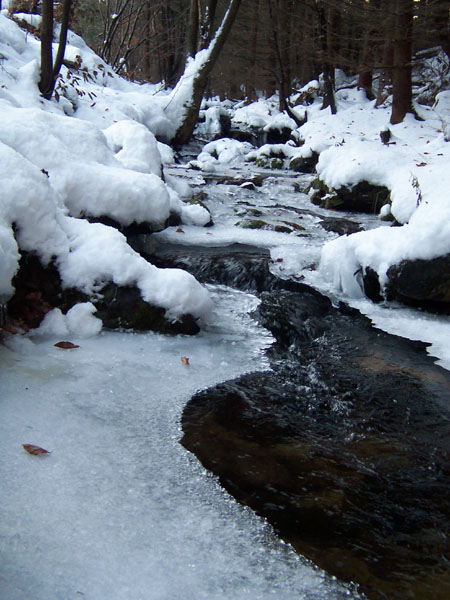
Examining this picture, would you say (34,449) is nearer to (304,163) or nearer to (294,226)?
(294,226)

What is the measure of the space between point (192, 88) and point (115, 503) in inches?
534

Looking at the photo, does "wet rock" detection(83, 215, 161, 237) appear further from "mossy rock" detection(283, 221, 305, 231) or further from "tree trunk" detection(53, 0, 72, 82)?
"tree trunk" detection(53, 0, 72, 82)

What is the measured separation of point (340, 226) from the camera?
8227 mm

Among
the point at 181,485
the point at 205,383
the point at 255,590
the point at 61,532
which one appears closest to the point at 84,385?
the point at 205,383

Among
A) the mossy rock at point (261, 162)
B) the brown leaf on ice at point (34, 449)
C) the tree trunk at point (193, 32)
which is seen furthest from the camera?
the mossy rock at point (261, 162)

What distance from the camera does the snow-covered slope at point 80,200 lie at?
371 cm

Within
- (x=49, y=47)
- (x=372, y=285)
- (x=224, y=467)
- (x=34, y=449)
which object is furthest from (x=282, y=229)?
(x=34, y=449)

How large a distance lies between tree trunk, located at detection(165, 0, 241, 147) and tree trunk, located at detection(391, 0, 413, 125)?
466cm

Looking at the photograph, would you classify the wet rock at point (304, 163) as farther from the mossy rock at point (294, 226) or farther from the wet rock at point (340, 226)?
the mossy rock at point (294, 226)

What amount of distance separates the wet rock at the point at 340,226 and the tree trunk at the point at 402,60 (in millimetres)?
4685

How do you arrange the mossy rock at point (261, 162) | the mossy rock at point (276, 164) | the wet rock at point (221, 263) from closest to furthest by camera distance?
the wet rock at point (221, 263) → the mossy rock at point (276, 164) → the mossy rock at point (261, 162)

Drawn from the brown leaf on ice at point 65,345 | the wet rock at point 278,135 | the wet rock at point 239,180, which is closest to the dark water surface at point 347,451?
the brown leaf on ice at point 65,345

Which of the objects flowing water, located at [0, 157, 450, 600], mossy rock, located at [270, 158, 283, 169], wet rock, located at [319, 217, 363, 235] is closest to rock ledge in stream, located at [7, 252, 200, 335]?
flowing water, located at [0, 157, 450, 600]

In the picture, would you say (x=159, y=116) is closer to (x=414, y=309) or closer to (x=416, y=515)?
(x=414, y=309)
